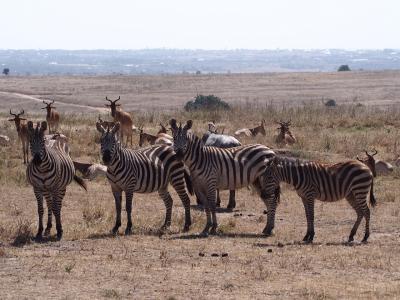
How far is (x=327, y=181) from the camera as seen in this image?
1511cm

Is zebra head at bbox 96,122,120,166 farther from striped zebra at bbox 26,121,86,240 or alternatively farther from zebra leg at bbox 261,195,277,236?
zebra leg at bbox 261,195,277,236

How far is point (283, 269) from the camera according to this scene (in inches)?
472

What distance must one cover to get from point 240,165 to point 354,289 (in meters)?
5.52

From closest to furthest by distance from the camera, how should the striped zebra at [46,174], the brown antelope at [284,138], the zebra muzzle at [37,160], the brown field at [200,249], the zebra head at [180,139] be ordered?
the brown field at [200,249]
the zebra muzzle at [37,160]
the striped zebra at [46,174]
the zebra head at [180,139]
the brown antelope at [284,138]

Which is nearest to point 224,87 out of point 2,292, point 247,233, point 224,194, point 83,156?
point 83,156

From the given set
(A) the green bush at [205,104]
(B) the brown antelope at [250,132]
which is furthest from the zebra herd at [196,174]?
(A) the green bush at [205,104]

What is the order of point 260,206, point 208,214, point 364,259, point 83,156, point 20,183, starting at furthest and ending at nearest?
point 83,156
point 20,183
point 260,206
point 208,214
point 364,259

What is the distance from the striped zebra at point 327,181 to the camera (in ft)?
49.0

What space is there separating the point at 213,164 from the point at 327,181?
2060mm

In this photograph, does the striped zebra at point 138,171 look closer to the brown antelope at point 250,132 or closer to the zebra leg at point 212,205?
the zebra leg at point 212,205

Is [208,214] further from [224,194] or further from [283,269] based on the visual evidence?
[224,194]

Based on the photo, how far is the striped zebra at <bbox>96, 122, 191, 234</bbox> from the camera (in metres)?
14.9

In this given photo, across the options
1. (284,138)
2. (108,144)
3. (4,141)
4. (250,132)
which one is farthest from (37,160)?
(250,132)

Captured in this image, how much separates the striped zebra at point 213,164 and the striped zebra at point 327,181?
0.75 m
